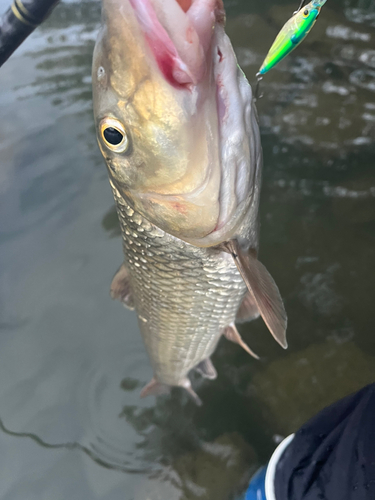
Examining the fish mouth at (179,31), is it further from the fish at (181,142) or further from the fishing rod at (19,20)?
the fishing rod at (19,20)

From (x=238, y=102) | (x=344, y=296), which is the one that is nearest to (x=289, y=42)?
(x=238, y=102)

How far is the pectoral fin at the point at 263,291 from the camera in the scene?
0.99 m

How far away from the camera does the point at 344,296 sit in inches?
93.4

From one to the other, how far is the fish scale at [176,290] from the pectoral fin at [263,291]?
11cm

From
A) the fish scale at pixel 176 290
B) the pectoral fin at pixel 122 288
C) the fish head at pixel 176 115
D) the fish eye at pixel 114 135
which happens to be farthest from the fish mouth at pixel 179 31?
the pectoral fin at pixel 122 288

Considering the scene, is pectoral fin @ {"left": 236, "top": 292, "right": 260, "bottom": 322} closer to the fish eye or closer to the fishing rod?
the fish eye

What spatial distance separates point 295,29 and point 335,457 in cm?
136

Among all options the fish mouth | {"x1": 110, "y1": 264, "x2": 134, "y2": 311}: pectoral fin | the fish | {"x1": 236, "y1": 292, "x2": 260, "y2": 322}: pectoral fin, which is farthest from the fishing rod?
{"x1": 236, "y1": 292, "x2": 260, "y2": 322}: pectoral fin

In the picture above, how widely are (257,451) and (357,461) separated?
3.94 feet

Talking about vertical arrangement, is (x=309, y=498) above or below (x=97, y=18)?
below

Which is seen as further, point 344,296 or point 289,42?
point 344,296

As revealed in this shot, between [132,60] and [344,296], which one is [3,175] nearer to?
[132,60]

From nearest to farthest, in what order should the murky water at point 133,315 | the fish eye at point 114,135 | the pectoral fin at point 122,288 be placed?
1. the fish eye at point 114,135
2. the pectoral fin at point 122,288
3. the murky water at point 133,315

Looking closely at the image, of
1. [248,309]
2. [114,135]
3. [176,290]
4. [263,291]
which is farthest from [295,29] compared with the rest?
[248,309]
